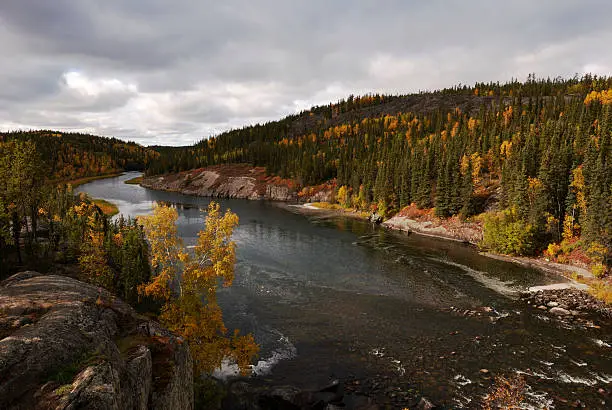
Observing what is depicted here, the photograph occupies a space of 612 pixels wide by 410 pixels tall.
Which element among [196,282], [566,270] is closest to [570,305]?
[566,270]

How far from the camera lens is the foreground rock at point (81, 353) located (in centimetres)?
1102

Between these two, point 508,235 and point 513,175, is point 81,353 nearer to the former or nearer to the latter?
point 508,235

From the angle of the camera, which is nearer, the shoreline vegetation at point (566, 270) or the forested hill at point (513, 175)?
the shoreline vegetation at point (566, 270)

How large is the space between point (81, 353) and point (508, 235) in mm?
71985

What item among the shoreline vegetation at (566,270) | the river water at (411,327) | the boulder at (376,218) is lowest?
the river water at (411,327)

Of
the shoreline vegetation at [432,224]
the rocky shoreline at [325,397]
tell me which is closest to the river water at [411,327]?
the rocky shoreline at [325,397]

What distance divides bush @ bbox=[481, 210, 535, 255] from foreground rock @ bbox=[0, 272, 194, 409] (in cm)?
6555

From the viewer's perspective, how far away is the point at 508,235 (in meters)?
67.1

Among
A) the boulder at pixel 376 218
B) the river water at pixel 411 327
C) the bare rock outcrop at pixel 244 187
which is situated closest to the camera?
the river water at pixel 411 327

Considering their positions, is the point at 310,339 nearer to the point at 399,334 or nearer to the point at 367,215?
the point at 399,334

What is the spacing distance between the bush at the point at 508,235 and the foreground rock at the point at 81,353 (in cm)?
6555

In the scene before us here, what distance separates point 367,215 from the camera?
11650 centimetres

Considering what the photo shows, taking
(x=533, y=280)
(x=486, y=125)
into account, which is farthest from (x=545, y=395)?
(x=486, y=125)

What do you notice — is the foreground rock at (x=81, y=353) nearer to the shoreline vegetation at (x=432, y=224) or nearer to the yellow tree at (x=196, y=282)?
the yellow tree at (x=196, y=282)
